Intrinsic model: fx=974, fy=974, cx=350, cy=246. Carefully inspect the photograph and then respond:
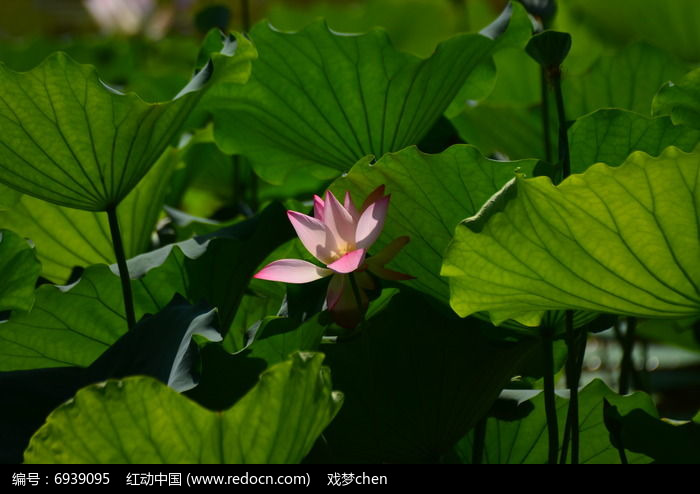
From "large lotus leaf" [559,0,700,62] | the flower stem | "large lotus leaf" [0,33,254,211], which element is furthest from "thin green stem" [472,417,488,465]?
"large lotus leaf" [559,0,700,62]

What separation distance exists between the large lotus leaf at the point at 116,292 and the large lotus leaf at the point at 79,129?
59 millimetres

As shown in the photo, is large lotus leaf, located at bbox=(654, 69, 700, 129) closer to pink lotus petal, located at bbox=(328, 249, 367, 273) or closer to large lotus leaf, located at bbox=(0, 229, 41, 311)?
pink lotus petal, located at bbox=(328, 249, 367, 273)

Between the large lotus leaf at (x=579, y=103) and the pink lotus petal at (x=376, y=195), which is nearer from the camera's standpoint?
the pink lotus petal at (x=376, y=195)

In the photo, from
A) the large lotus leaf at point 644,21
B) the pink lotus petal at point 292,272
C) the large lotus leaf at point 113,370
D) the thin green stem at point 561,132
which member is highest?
the large lotus leaf at point 644,21

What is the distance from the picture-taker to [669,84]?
24.0 inches

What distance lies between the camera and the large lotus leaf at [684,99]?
61 cm

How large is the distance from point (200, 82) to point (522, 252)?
0.23 meters

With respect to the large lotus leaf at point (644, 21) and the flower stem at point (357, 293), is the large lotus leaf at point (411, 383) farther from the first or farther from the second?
the large lotus leaf at point (644, 21)

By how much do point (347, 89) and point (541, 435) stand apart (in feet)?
0.97

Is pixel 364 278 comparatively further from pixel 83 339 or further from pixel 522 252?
pixel 83 339

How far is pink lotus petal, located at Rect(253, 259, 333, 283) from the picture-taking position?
51 centimetres

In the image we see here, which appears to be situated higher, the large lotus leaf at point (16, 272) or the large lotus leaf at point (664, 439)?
the large lotus leaf at point (16, 272)

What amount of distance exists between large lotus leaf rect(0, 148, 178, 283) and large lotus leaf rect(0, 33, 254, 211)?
165 mm

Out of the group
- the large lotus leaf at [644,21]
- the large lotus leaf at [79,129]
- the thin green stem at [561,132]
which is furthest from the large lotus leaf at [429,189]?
the large lotus leaf at [644,21]
